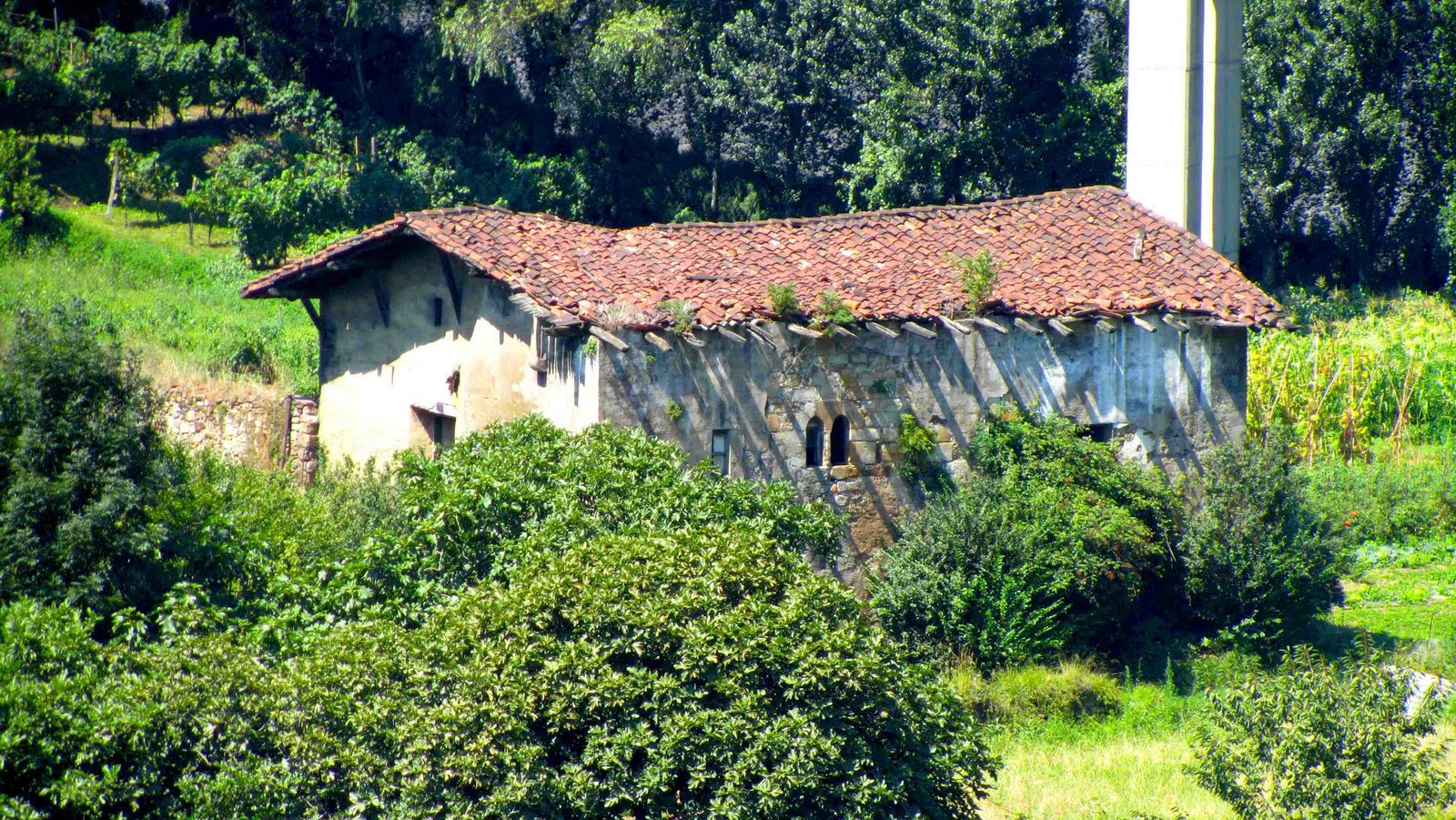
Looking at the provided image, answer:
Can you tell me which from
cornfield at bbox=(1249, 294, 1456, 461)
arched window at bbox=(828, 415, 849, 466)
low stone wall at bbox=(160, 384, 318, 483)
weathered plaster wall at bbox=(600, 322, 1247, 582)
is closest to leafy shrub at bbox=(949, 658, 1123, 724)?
weathered plaster wall at bbox=(600, 322, 1247, 582)

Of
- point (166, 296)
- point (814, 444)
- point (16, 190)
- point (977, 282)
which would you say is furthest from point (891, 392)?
point (16, 190)

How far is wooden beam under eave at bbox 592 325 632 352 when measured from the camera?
15.9m

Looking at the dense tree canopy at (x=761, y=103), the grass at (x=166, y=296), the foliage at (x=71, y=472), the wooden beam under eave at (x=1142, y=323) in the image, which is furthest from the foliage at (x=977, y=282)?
the dense tree canopy at (x=761, y=103)

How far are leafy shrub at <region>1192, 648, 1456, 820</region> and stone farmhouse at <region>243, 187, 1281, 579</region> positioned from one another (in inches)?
260

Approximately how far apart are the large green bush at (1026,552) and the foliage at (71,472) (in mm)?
8014

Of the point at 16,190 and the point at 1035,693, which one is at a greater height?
the point at 16,190

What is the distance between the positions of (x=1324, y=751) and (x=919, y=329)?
7.42m

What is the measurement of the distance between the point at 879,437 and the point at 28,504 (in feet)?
29.6

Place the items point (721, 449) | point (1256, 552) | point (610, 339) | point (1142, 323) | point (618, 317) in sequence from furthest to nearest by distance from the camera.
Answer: point (1142, 323)
point (1256, 552)
point (721, 449)
point (618, 317)
point (610, 339)

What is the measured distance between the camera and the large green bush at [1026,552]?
17.0 m

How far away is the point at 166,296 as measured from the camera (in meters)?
28.2

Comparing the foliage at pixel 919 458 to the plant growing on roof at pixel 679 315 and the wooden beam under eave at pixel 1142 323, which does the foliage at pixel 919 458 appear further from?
the plant growing on roof at pixel 679 315

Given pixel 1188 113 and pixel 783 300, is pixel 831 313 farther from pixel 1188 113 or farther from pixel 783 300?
pixel 1188 113

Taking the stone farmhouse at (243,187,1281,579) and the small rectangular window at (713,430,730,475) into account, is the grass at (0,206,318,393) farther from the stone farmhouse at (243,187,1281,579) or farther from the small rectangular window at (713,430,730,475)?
the small rectangular window at (713,430,730,475)
